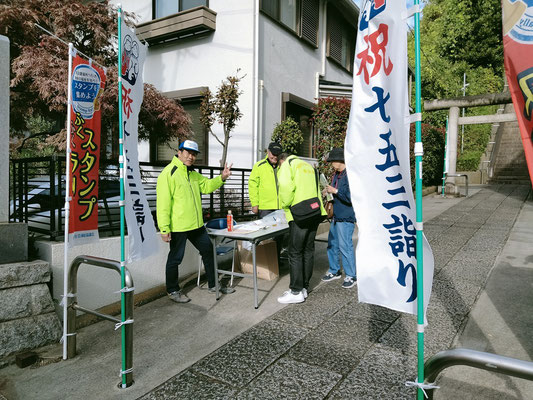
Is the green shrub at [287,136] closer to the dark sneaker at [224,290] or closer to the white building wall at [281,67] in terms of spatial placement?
the white building wall at [281,67]

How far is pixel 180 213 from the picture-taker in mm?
4371

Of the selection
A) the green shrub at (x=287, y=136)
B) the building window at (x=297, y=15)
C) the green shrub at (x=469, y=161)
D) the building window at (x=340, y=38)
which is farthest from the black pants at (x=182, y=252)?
the green shrub at (x=469, y=161)

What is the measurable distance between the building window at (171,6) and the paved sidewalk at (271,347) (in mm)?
7227

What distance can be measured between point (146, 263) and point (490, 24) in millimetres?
27283

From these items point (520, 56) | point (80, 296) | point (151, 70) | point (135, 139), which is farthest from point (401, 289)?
point (151, 70)

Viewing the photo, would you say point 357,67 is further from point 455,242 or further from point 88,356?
point 455,242

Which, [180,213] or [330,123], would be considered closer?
[180,213]

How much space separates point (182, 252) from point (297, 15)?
8164 mm

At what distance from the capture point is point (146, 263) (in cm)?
469

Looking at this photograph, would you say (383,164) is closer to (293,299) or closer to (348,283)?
(293,299)

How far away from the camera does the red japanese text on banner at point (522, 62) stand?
1.78m

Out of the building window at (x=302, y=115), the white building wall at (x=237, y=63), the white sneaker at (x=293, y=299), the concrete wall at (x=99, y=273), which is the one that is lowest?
the white sneaker at (x=293, y=299)

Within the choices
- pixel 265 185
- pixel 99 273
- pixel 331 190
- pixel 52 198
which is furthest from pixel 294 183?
pixel 52 198

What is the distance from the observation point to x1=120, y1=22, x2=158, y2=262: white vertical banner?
3.16 meters
